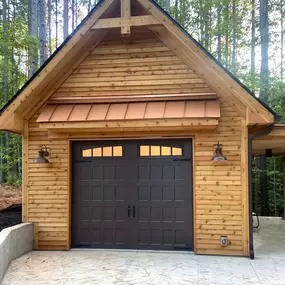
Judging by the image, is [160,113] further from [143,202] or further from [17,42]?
[17,42]

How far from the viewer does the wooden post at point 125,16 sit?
612cm

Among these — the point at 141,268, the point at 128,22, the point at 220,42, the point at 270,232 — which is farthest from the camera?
the point at 220,42

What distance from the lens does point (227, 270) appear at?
5.44 meters

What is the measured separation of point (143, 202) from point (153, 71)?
112 inches

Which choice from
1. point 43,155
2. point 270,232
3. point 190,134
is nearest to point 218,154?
point 190,134

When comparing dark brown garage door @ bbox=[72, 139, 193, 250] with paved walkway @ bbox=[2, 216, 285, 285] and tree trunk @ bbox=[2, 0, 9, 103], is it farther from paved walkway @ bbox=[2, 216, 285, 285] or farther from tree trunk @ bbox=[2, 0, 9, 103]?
tree trunk @ bbox=[2, 0, 9, 103]

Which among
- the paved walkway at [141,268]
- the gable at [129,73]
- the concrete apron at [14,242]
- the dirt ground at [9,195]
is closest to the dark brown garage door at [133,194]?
the paved walkway at [141,268]

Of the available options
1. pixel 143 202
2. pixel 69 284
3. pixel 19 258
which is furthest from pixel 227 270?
pixel 19 258

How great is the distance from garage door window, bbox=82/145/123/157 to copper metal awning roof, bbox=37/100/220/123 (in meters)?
0.92

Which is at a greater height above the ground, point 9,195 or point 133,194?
point 133,194

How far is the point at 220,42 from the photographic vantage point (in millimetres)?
18359

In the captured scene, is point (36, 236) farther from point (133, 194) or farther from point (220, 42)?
point (220, 42)

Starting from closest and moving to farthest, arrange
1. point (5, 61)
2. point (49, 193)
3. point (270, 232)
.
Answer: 1. point (49, 193)
2. point (270, 232)
3. point (5, 61)

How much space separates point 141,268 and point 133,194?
1.70 m
